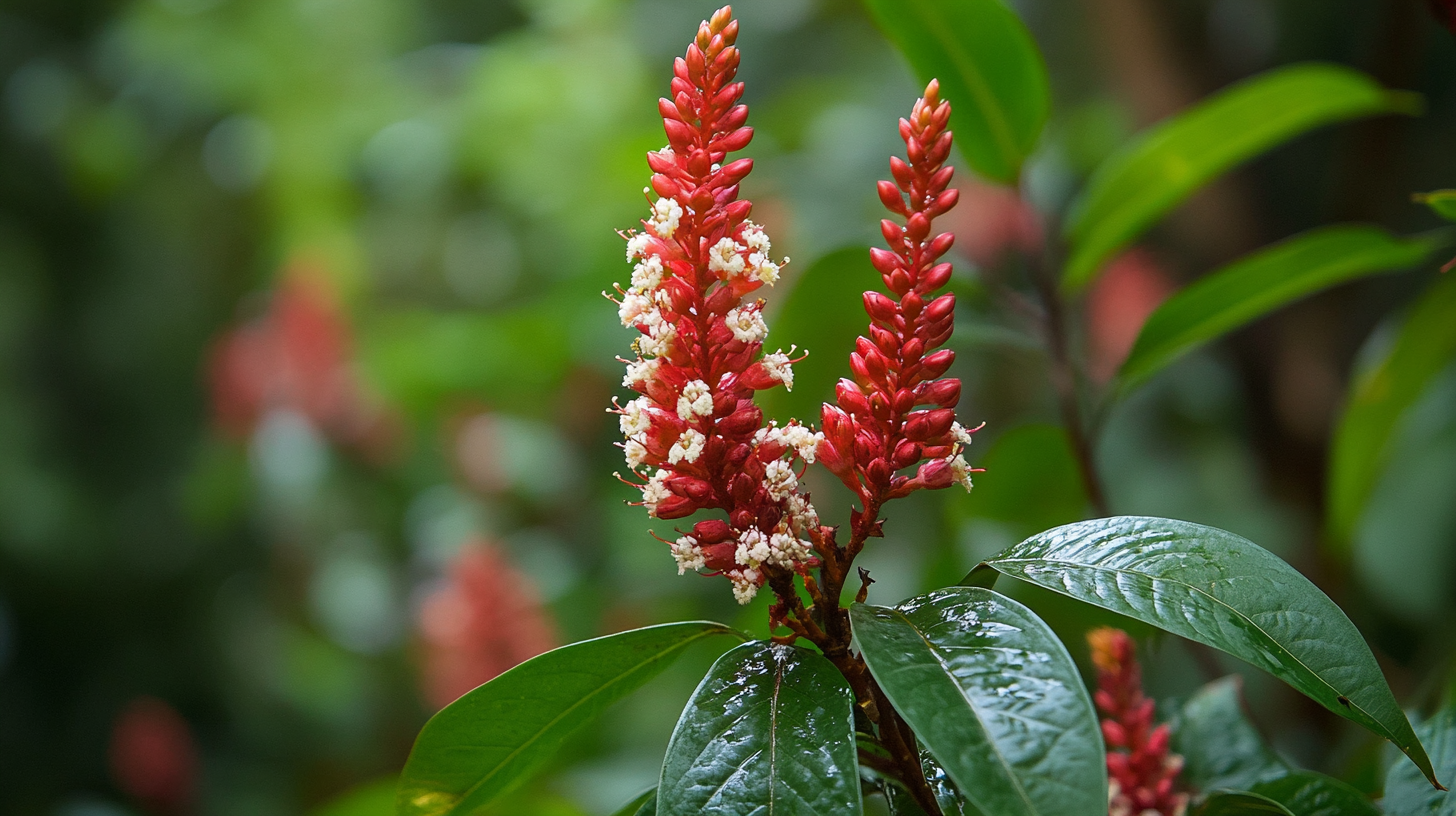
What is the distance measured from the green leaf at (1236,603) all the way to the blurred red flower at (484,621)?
1.09 metres

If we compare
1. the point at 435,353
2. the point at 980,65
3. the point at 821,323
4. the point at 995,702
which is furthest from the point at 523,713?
the point at 435,353

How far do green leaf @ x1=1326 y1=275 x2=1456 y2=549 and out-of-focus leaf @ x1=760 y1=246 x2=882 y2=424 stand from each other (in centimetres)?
41

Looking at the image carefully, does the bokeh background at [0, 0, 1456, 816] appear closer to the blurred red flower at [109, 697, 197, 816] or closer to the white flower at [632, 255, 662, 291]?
the blurred red flower at [109, 697, 197, 816]

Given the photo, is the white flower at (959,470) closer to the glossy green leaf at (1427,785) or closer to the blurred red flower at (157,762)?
the glossy green leaf at (1427,785)

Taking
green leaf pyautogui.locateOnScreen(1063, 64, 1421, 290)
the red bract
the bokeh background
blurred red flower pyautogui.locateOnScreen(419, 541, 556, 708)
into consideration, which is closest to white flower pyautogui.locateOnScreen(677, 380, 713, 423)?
the red bract

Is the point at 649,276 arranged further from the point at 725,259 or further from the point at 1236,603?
the point at 1236,603

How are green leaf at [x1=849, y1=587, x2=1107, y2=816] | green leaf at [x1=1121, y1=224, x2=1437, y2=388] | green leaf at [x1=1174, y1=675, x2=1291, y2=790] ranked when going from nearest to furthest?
1. green leaf at [x1=849, y1=587, x2=1107, y2=816]
2. green leaf at [x1=1174, y1=675, x2=1291, y2=790]
3. green leaf at [x1=1121, y1=224, x2=1437, y2=388]

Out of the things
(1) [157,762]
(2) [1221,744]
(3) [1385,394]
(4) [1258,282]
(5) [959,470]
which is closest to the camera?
(5) [959,470]

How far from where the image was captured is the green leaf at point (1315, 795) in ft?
1.44

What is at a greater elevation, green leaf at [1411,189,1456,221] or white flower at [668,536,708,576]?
green leaf at [1411,189,1456,221]

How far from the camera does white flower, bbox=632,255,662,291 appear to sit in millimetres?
408

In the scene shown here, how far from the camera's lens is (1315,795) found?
1.50 ft

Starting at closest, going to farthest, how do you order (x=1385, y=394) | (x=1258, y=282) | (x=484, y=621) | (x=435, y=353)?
(x=1258, y=282) → (x=1385, y=394) → (x=484, y=621) → (x=435, y=353)

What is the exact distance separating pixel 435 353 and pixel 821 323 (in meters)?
1.34
